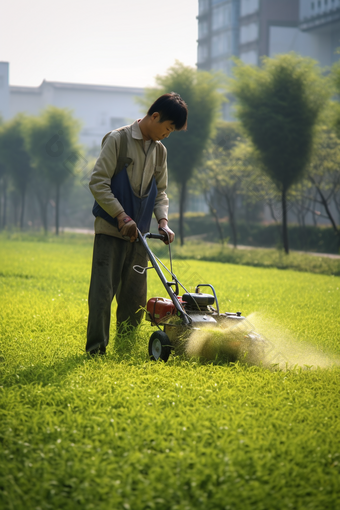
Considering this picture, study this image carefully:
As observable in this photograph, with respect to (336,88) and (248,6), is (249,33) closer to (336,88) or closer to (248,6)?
(248,6)

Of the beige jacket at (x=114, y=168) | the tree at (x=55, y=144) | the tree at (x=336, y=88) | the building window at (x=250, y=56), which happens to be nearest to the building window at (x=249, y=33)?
the building window at (x=250, y=56)

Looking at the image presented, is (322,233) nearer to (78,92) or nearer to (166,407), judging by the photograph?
(166,407)

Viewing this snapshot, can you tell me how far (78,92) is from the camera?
63844 millimetres

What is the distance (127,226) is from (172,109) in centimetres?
88

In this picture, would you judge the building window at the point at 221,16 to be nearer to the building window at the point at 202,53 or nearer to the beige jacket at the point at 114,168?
the building window at the point at 202,53

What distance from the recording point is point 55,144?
30.0 meters

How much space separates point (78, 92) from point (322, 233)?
152 feet

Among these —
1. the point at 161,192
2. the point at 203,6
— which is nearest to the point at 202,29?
the point at 203,6

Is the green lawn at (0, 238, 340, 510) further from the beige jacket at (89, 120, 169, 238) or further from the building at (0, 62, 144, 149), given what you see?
the building at (0, 62, 144, 149)

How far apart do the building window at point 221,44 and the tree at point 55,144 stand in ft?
85.4

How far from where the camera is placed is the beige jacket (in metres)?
4.04

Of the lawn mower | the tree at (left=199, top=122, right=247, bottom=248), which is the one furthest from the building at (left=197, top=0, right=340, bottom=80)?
the lawn mower

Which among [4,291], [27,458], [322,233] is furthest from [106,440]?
[322,233]

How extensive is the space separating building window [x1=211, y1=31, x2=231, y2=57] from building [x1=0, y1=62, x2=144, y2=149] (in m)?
12.4
